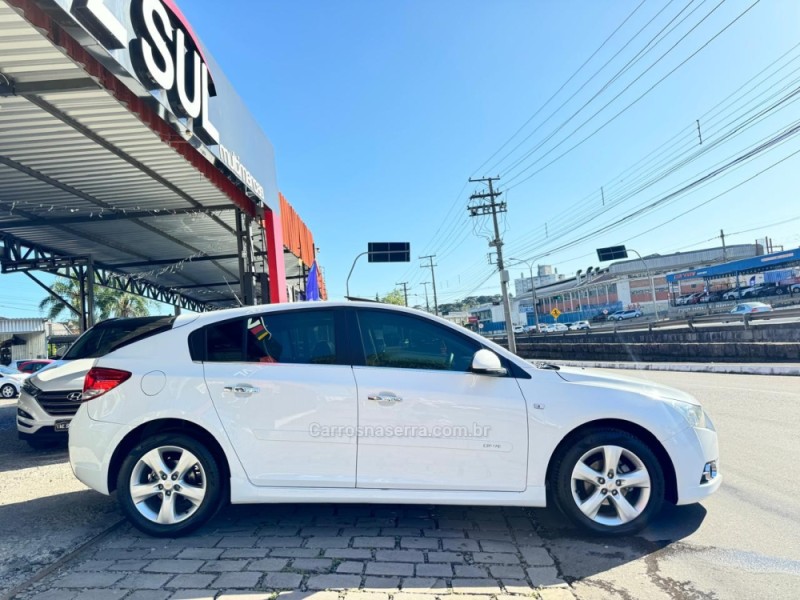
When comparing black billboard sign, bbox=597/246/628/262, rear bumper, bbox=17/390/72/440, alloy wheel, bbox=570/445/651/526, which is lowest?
alloy wheel, bbox=570/445/651/526

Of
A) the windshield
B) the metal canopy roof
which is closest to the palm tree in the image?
the metal canopy roof

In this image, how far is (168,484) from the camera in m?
3.63

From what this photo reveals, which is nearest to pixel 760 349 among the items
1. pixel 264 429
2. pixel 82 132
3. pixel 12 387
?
pixel 264 429

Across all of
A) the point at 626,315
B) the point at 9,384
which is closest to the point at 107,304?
the point at 9,384

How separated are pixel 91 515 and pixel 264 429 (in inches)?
75.9

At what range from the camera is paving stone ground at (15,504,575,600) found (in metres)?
2.88

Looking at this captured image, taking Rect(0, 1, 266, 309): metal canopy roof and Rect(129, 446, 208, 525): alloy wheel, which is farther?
Rect(0, 1, 266, 309): metal canopy roof

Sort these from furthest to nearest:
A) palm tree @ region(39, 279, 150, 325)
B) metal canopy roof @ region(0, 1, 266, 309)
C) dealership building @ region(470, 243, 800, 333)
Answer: dealership building @ region(470, 243, 800, 333) → palm tree @ region(39, 279, 150, 325) → metal canopy roof @ region(0, 1, 266, 309)

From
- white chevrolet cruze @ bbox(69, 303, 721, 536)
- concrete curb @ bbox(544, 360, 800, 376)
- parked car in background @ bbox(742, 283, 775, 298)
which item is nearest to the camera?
white chevrolet cruze @ bbox(69, 303, 721, 536)

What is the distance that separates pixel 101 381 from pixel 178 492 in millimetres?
976

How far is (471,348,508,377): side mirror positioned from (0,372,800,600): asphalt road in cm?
116

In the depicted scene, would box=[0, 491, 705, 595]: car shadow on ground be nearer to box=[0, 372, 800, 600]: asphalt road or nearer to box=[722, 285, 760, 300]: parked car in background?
box=[0, 372, 800, 600]: asphalt road

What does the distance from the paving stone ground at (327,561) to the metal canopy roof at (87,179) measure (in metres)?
4.89

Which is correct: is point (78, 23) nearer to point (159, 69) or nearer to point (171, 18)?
point (159, 69)
